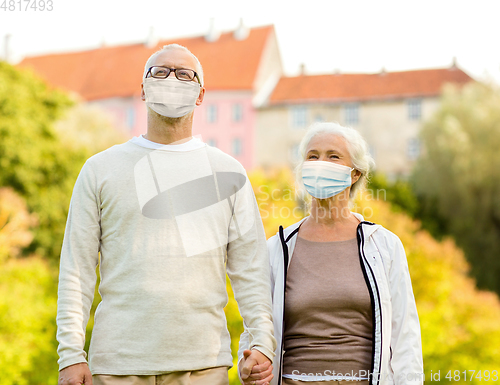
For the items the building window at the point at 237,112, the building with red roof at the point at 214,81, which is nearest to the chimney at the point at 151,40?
the building with red roof at the point at 214,81

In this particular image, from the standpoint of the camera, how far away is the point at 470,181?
31734 millimetres

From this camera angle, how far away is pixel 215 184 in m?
3.14

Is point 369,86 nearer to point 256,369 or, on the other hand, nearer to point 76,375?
point 256,369

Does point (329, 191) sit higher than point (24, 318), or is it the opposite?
point (329, 191)

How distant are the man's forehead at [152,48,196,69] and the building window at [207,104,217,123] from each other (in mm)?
43781

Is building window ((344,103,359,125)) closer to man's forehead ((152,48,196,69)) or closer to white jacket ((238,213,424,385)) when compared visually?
white jacket ((238,213,424,385))

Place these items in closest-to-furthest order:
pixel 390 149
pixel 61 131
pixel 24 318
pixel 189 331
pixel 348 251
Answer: pixel 189 331, pixel 348 251, pixel 24 318, pixel 61 131, pixel 390 149

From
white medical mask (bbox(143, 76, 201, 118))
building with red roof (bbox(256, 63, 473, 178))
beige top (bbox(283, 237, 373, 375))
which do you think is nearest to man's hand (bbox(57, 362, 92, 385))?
beige top (bbox(283, 237, 373, 375))

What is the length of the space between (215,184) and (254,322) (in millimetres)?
705

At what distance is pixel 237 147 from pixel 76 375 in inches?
1717

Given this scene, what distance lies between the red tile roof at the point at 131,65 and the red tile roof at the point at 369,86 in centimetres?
391

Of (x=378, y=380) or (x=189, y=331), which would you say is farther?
(x=378, y=380)

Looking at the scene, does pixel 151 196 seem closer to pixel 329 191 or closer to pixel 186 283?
pixel 186 283

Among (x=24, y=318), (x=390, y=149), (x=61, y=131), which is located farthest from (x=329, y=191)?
(x=390, y=149)
